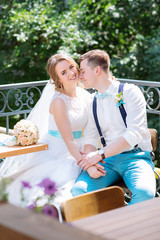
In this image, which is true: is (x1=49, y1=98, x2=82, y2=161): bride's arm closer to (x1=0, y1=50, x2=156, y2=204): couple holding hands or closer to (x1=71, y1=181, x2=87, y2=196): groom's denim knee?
(x1=0, y1=50, x2=156, y2=204): couple holding hands

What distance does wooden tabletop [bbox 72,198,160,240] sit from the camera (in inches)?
57.8

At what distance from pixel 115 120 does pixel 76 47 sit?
444 centimetres

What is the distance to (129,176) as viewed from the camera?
308 cm

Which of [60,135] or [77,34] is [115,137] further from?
[77,34]

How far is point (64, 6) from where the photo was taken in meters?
8.25

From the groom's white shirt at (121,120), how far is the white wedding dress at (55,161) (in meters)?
0.11

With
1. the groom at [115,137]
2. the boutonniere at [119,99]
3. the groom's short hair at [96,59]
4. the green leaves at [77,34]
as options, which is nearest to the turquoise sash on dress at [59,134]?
the groom at [115,137]

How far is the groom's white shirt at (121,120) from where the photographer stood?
314 cm

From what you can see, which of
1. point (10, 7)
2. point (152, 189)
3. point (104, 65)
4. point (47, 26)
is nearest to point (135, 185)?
point (152, 189)

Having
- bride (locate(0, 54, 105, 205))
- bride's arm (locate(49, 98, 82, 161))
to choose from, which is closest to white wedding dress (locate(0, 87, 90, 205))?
bride (locate(0, 54, 105, 205))

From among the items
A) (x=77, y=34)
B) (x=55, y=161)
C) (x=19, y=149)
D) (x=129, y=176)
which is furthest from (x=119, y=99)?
(x=77, y=34)

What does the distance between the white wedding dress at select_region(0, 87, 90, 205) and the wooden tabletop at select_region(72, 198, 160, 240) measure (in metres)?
1.51

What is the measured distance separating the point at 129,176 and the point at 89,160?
13.0 inches

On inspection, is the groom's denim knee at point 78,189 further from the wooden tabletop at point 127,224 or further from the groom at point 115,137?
the wooden tabletop at point 127,224
